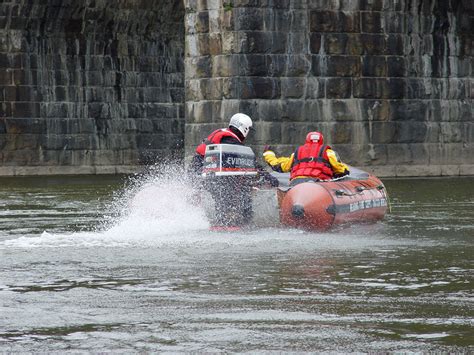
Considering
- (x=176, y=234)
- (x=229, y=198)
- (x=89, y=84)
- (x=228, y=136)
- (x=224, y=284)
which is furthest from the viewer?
(x=89, y=84)

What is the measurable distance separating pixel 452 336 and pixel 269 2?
63.1ft

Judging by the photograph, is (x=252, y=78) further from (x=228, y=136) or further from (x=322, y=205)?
(x=322, y=205)

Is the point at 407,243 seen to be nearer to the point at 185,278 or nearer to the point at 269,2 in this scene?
the point at 185,278

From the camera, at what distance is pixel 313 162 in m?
18.4

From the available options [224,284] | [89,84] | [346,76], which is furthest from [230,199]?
[89,84]

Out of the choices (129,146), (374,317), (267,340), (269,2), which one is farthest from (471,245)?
(129,146)

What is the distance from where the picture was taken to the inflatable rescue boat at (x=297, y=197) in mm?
17188

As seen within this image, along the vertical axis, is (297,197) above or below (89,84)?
below

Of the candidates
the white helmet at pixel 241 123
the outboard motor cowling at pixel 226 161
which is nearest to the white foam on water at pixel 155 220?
the outboard motor cowling at pixel 226 161

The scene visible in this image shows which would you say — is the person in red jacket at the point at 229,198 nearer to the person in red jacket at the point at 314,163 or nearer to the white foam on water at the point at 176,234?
the white foam on water at the point at 176,234

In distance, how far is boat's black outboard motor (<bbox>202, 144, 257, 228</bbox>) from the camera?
17359mm

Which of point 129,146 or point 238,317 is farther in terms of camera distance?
point 129,146

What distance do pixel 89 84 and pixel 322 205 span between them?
76.7 feet

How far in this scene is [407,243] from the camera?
52.3 feet
